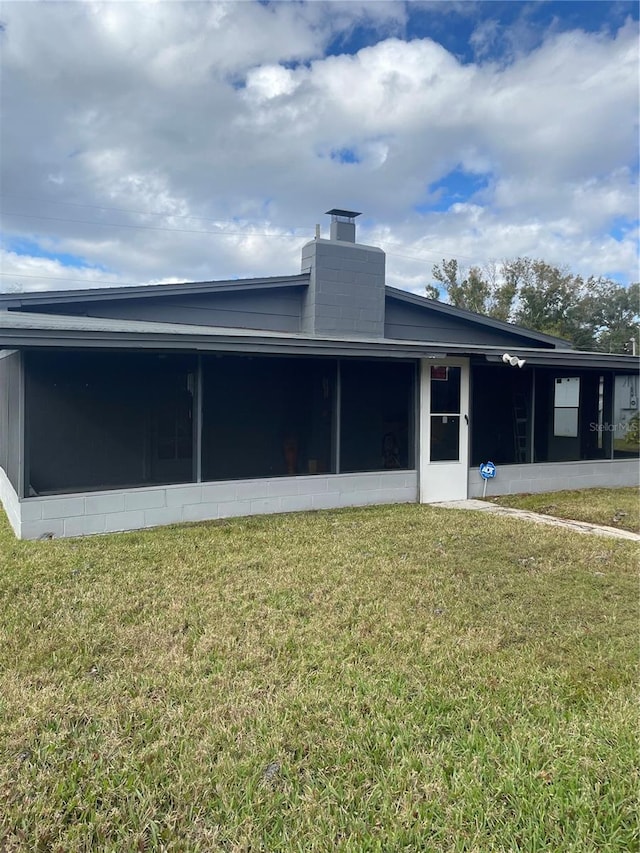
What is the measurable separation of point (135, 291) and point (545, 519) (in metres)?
6.89

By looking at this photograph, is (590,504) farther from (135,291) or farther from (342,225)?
(135,291)

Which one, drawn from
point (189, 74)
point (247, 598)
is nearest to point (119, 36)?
point (189, 74)

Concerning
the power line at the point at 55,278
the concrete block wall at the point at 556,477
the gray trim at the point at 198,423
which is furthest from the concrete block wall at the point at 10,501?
the power line at the point at 55,278

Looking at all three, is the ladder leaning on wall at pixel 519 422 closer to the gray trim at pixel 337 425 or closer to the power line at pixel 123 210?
the gray trim at pixel 337 425

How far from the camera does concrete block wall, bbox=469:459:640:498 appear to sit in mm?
8781

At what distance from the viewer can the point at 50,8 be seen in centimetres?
804

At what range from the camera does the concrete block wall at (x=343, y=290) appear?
1049 centimetres

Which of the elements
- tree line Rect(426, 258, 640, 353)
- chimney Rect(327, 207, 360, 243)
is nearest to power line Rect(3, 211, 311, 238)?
chimney Rect(327, 207, 360, 243)

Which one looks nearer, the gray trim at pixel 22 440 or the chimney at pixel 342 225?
the gray trim at pixel 22 440

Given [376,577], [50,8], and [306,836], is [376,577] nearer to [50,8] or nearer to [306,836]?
[306,836]

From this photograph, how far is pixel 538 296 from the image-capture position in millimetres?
34344

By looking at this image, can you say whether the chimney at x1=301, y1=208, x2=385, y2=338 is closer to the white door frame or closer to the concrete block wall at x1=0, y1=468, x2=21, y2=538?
the white door frame

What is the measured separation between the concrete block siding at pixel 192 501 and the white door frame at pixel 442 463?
0.71 feet

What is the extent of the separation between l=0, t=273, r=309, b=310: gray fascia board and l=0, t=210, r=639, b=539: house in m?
0.03
